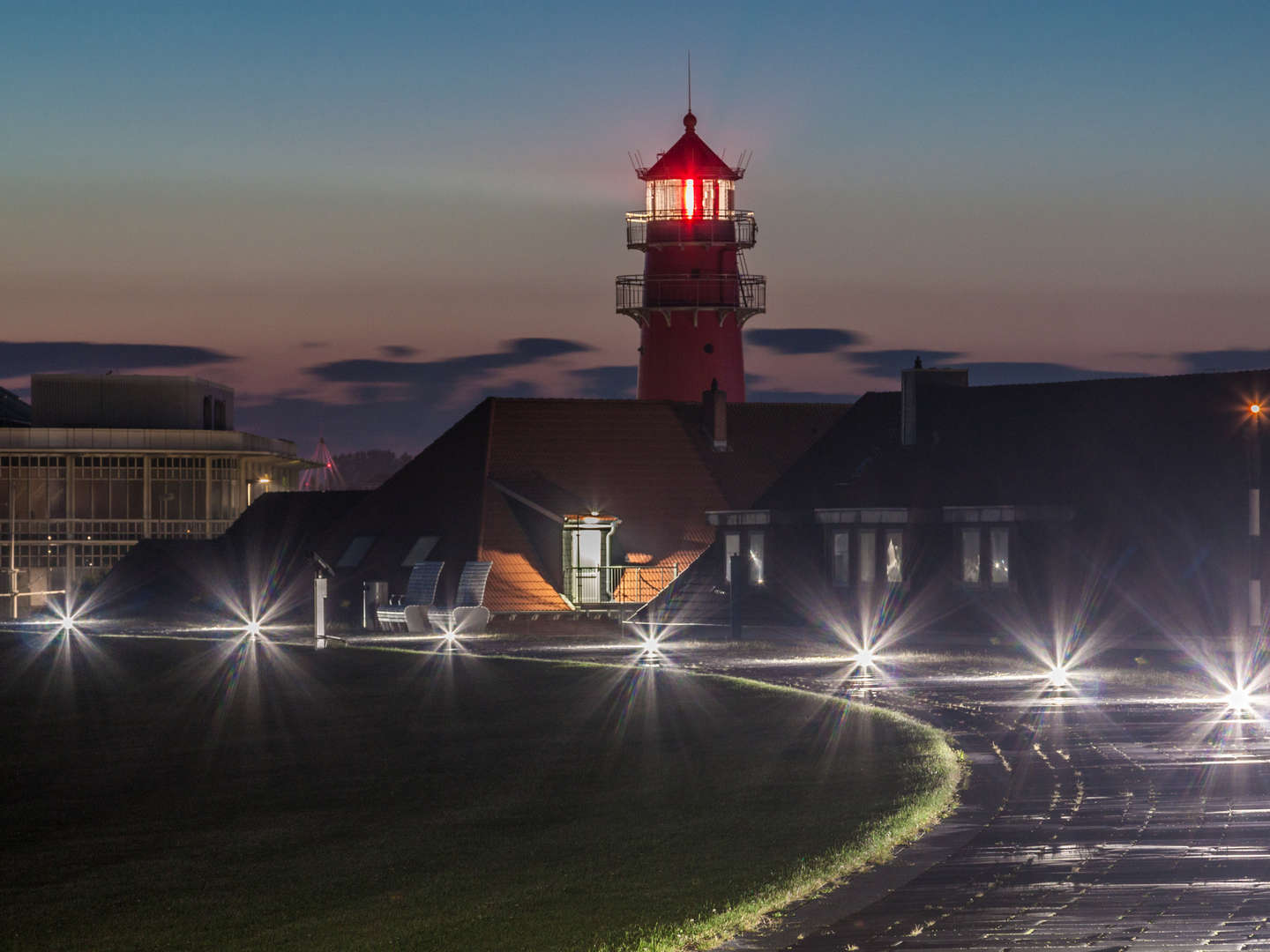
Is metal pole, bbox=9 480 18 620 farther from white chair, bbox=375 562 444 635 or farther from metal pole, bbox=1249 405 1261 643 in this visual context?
metal pole, bbox=1249 405 1261 643

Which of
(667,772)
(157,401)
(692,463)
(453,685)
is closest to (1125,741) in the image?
(667,772)

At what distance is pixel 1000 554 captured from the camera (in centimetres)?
4716

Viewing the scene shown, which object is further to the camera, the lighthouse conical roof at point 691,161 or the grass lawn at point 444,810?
the lighthouse conical roof at point 691,161

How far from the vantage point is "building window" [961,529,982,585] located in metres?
47.7

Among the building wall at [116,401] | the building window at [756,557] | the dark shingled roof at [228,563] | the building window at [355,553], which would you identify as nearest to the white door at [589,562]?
the building window at [756,557]

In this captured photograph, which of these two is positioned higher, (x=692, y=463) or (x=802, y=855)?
(x=692, y=463)

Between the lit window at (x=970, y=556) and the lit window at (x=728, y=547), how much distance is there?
29.4 ft

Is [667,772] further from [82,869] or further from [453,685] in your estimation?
[453,685]

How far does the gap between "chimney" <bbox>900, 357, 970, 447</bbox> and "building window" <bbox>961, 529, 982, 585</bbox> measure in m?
5.45

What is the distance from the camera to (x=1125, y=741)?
2228 cm

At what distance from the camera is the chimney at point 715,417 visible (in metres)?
64.0

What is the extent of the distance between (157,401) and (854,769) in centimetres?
8420

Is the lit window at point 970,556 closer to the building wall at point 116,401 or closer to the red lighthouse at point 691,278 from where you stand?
the red lighthouse at point 691,278

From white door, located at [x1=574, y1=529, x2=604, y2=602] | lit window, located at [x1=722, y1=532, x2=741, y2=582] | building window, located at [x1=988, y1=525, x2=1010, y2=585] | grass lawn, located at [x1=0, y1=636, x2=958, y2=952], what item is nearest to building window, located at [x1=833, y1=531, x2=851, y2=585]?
lit window, located at [x1=722, y1=532, x2=741, y2=582]
